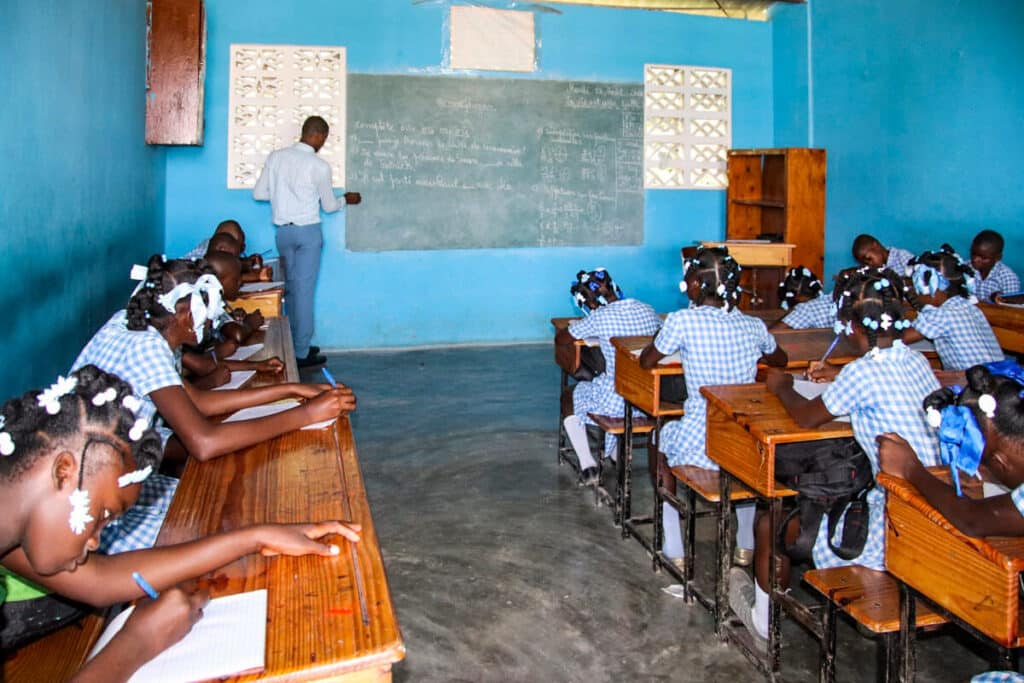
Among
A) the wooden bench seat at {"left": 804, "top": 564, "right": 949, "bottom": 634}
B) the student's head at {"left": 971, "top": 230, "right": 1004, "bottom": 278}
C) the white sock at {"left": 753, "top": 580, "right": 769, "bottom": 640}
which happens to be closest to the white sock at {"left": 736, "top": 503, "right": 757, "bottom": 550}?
the white sock at {"left": 753, "top": 580, "right": 769, "bottom": 640}

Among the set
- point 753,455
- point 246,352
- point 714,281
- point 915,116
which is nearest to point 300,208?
point 246,352

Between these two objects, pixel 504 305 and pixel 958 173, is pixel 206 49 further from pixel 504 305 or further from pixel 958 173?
pixel 958 173

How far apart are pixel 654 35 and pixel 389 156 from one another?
2.29 metres

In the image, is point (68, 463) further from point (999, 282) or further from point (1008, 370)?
point (999, 282)

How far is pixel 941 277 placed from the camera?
11.0 ft

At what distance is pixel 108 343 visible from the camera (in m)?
2.09

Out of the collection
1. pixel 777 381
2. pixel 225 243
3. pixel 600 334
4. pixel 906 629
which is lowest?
pixel 906 629

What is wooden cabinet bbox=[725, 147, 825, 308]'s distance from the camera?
22.0ft

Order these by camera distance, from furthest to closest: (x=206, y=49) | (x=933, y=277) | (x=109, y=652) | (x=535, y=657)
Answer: (x=206, y=49)
(x=933, y=277)
(x=535, y=657)
(x=109, y=652)

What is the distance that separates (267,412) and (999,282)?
3816 millimetres

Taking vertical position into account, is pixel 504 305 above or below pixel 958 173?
below

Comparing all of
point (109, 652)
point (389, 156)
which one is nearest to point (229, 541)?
point (109, 652)

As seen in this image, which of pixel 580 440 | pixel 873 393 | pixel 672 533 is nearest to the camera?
pixel 873 393

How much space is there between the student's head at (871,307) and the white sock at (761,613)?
2.32 ft
